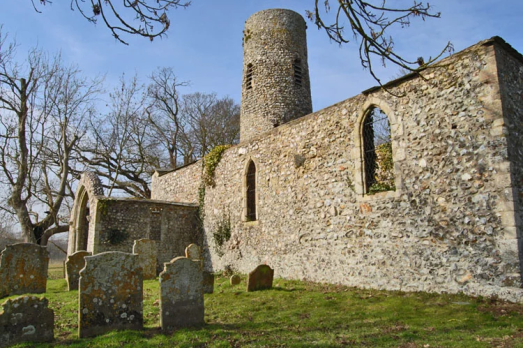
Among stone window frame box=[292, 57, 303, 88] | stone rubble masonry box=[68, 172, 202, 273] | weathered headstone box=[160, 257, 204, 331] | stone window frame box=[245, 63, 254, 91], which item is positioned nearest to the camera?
weathered headstone box=[160, 257, 204, 331]

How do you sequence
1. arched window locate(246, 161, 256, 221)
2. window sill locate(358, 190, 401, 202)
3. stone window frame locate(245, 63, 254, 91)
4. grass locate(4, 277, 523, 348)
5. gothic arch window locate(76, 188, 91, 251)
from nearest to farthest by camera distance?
1. grass locate(4, 277, 523, 348)
2. window sill locate(358, 190, 401, 202)
3. arched window locate(246, 161, 256, 221)
4. gothic arch window locate(76, 188, 91, 251)
5. stone window frame locate(245, 63, 254, 91)

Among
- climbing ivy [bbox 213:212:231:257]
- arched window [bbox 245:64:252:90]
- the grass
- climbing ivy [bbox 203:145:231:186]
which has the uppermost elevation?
arched window [bbox 245:64:252:90]

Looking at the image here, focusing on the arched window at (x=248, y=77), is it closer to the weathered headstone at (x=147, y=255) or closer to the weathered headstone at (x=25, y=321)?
the weathered headstone at (x=147, y=255)

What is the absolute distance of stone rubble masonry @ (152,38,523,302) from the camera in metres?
7.58

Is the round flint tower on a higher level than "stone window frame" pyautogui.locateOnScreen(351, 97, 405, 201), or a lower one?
higher

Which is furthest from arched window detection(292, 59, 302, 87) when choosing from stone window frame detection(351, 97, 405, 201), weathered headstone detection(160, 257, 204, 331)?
weathered headstone detection(160, 257, 204, 331)

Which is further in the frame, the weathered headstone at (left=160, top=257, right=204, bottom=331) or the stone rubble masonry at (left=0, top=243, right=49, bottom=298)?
the stone rubble masonry at (left=0, top=243, right=49, bottom=298)

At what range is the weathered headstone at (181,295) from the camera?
657cm

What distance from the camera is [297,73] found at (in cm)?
1919

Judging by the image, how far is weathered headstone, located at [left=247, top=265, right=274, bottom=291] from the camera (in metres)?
9.97

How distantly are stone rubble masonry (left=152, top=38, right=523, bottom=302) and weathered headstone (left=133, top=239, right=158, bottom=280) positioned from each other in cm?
386

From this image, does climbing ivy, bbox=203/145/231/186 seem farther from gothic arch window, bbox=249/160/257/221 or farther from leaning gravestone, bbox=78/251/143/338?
leaning gravestone, bbox=78/251/143/338

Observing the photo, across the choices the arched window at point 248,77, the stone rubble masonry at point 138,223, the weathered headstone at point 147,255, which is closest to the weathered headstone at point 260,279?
the weathered headstone at point 147,255

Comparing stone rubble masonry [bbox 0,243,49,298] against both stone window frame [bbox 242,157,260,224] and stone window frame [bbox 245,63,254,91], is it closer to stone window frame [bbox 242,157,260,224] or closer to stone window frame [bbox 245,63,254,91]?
stone window frame [bbox 242,157,260,224]
